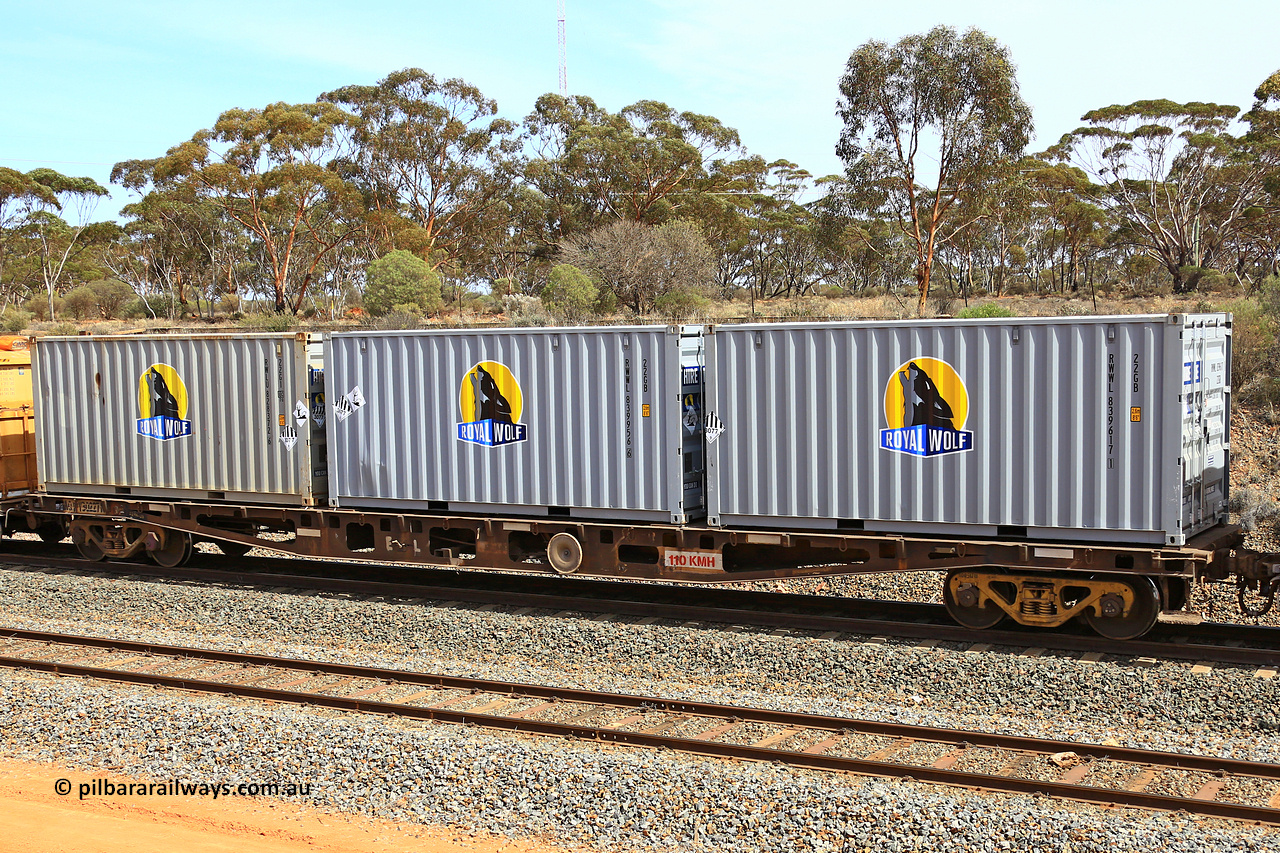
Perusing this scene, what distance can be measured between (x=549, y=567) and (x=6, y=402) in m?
9.91

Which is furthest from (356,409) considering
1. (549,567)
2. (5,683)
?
(5,683)

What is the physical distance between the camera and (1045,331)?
1034 centimetres

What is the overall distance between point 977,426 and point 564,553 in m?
4.97

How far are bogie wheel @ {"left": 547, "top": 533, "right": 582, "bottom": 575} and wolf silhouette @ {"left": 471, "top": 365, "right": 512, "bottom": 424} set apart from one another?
1548 mm

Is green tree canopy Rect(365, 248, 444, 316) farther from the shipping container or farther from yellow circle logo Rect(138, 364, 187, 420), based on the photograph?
yellow circle logo Rect(138, 364, 187, 420)

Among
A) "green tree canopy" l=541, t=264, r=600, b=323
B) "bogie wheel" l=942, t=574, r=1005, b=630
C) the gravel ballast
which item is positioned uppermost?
"green tree canopy" l=541, t=264, r=600, b=323

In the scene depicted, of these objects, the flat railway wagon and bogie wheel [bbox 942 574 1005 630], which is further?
bogie wheel [bbox 942 574 1005 630]

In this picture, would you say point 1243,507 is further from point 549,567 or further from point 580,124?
point 580,124

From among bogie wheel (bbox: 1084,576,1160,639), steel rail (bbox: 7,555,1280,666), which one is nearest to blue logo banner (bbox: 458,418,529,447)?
steel rail (bbox: 7,555,1280,666)

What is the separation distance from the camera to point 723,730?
8734 mm

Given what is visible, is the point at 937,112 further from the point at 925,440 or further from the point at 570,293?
the point at 925,440

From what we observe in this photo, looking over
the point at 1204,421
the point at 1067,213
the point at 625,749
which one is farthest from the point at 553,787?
the point at 1067,213

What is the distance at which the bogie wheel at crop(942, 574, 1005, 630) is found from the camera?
36.2 feet

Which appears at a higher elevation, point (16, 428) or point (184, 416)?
point (184, 416)
